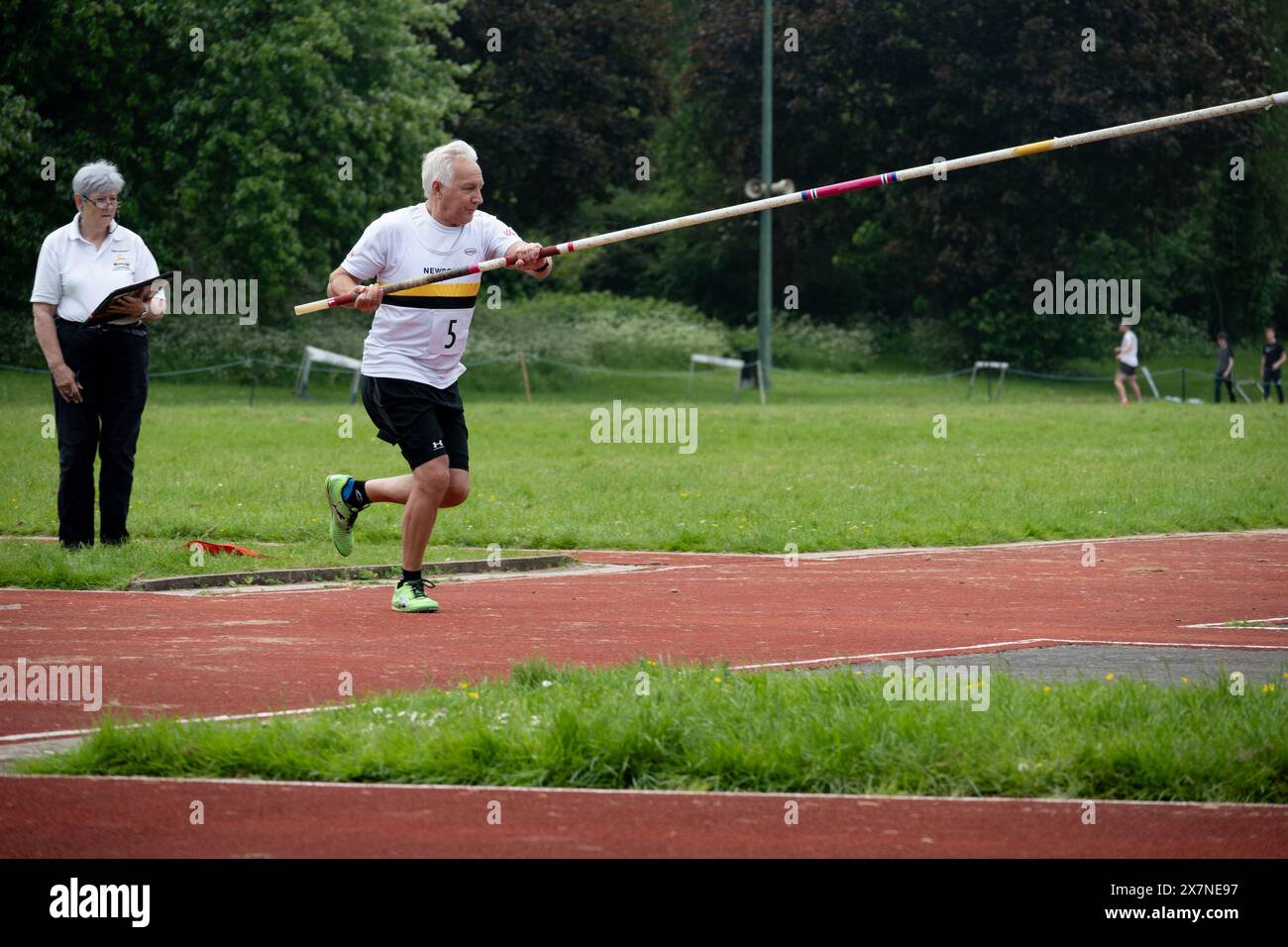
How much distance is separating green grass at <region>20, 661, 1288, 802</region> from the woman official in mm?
5927

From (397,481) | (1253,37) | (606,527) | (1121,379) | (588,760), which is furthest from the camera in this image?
(1253,37)

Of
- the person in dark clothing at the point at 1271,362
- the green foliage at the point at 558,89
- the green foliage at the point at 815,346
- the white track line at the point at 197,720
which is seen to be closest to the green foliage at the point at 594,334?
the green foliage at the point at 815,346

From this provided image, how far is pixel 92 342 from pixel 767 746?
23.5ft

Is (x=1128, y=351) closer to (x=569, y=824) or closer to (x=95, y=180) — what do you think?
(x=95, y=180)

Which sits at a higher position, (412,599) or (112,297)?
(112,297)

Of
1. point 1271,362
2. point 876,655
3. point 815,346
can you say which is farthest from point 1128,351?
point 876,655

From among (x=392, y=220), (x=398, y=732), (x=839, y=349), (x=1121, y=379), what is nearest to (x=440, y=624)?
(x=392, y=220)

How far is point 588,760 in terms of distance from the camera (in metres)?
5.93

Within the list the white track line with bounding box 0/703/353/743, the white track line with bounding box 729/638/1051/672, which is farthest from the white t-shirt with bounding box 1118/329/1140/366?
the white track line with bounding box 0/703/353/743

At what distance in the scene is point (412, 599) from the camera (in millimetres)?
A: 9797

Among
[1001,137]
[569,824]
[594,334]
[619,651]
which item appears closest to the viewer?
[569,824]
